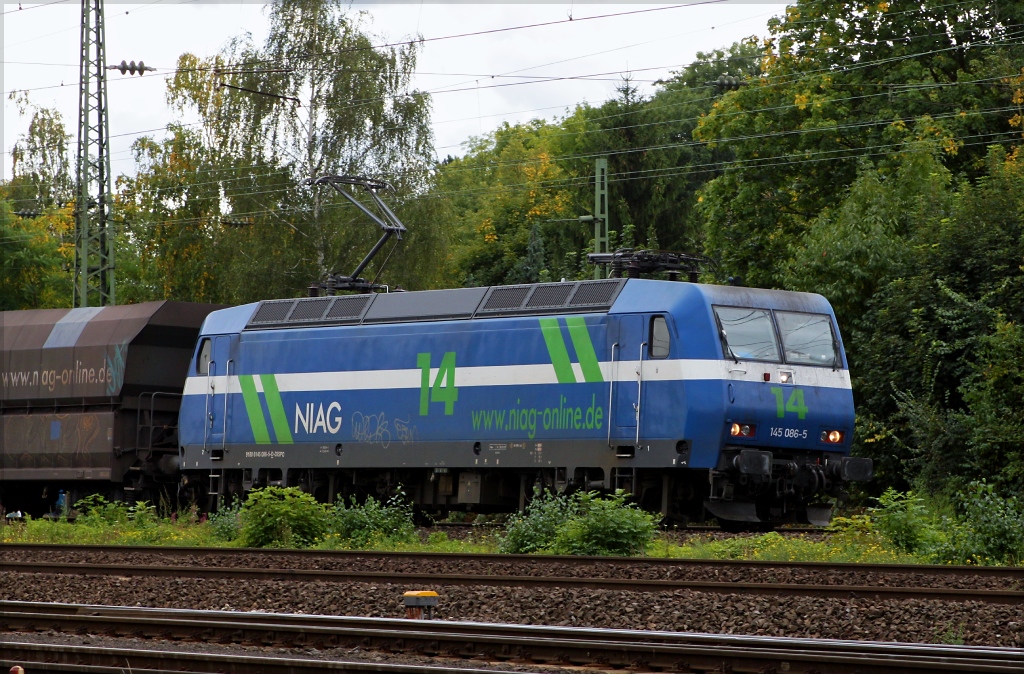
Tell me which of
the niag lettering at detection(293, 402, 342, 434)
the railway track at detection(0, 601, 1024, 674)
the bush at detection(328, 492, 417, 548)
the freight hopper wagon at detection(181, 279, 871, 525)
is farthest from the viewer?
the niag lettering at detection(293, 402, 342, 434)

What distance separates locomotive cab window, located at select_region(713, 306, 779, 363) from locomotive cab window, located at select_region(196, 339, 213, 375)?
31.0 feet

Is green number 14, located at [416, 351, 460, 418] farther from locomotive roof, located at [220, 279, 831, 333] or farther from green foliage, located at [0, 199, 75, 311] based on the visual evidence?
green foliage, located at [0, 199, 75, 311]

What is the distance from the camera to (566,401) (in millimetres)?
19016

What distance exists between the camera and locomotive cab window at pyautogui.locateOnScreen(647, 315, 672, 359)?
18.1 m

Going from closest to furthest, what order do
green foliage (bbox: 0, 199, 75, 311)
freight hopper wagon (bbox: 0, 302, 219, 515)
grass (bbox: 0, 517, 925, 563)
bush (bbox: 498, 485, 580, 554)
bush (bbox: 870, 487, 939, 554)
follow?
bush (bbox: 870, 487, 939, 554) → grass (bbox: 0, 517, 925, 563) → bush (bbox: 498, 485, 580, 554) → freight hopper wagon (bbox: 0, 302, 219, 515) → green foliage (bbox: 0, 199, 75, 311)

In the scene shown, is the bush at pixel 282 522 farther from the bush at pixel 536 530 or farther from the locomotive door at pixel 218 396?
the locomotive door at pixel 218 396

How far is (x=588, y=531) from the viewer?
53.0ft

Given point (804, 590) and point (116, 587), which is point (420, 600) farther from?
point (116, 587)

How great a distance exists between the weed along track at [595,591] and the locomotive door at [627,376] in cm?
368

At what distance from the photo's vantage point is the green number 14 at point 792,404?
1836cm

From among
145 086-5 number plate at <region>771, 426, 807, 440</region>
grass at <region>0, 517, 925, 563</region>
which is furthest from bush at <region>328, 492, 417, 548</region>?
145 086-5 number plate at <region>771, 426, 807, 440</region>

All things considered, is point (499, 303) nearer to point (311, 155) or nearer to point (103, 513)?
point (103, 513)

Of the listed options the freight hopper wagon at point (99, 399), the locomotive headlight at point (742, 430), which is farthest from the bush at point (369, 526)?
the freight hopper wagon at point (99, 399)

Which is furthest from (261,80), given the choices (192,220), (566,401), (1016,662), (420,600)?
(1016,662)
